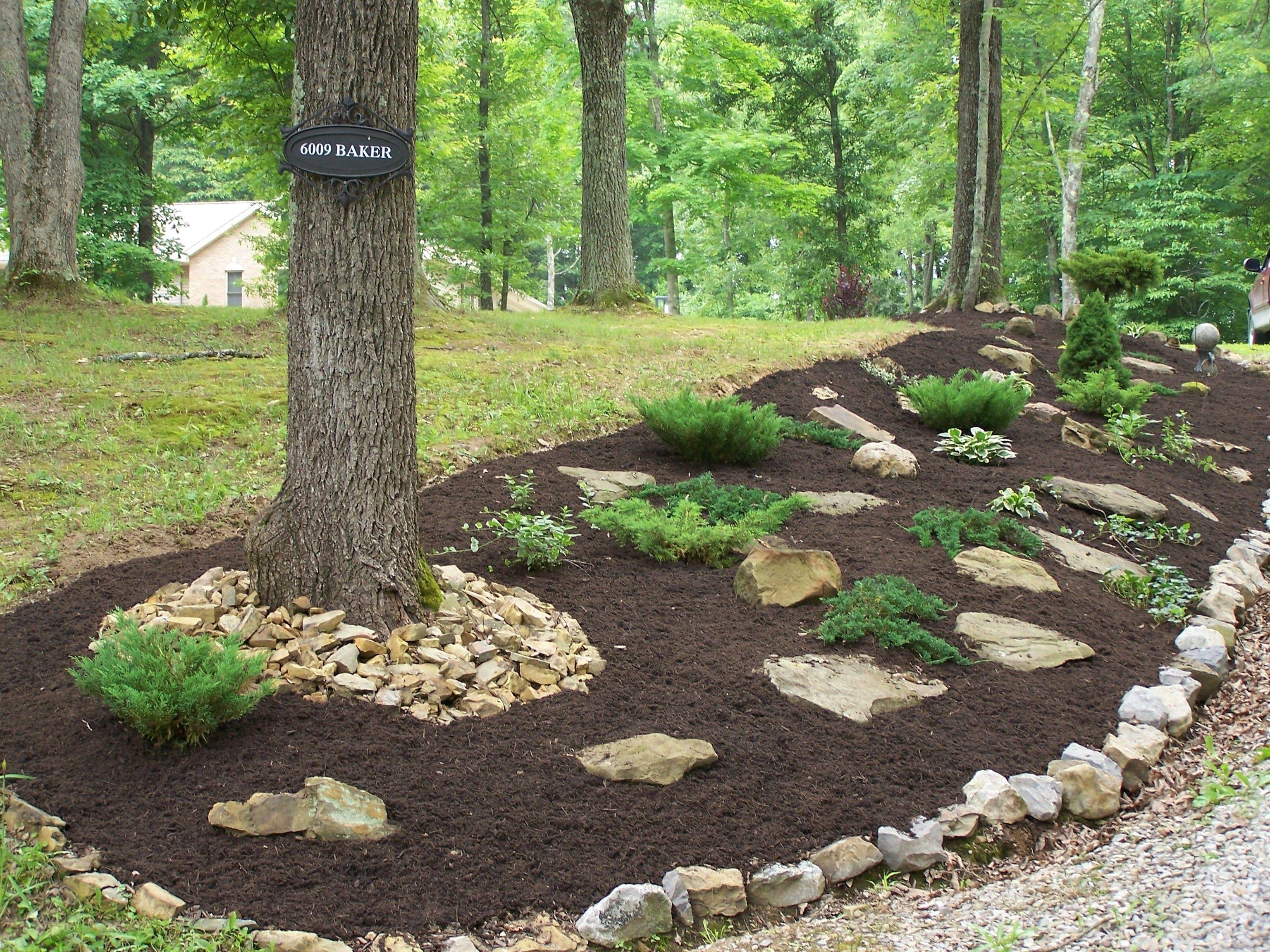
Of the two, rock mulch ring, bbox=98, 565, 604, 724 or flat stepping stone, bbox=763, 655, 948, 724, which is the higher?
rock mulch ring, bbox=98, 565, 604, 724

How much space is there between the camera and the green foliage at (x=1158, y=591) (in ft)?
15.6

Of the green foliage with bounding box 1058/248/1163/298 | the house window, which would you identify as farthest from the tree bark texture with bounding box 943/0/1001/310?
the house window

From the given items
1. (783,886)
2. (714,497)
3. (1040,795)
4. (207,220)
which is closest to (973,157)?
(714,497)

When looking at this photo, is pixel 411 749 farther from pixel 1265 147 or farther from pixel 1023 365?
pixel 1265 147

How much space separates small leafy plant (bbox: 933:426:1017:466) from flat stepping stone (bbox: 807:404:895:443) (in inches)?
15.9

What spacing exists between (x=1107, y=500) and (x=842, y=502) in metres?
1.75

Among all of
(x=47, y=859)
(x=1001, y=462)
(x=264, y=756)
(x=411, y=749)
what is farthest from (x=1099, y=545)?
(x=47, y=859)

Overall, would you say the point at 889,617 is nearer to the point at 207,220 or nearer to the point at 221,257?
the point at 221,257

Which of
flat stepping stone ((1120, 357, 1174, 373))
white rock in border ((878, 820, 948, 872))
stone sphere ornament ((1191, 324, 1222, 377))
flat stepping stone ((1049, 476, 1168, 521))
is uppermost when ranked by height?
stone sphere ornament ((1191, 324, 1222, 377))

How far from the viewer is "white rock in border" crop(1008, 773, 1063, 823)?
3193mm

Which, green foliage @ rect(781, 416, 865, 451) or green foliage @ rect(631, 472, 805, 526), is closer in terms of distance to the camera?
green foliage @ rect(631, 472, 805, 526)

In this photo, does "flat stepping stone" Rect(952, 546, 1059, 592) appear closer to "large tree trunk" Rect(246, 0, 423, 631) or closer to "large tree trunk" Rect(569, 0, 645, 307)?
"large tree trunk" Rect(246, 0, 423, 631)

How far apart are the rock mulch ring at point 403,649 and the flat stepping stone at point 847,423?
11.7 ft

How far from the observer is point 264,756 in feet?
9.89
